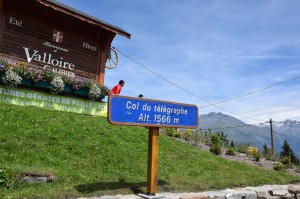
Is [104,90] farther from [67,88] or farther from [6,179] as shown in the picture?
[6,179]

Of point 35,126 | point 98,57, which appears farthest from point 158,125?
point 98,57

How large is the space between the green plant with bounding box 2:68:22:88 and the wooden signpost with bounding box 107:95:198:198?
9395mm

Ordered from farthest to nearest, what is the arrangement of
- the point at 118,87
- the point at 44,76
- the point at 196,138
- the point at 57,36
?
the point at 196,138, the point at 57,36, the point at 44,76, the point at 118,87

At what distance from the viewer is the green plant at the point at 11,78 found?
14.4 meters

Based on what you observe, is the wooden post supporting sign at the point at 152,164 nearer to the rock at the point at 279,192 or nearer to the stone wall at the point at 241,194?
the stone wall at the point at 241,194

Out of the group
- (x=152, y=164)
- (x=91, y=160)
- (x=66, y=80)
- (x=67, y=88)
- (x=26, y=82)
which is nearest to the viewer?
(x=152, y=164)

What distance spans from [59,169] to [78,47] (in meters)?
12.8

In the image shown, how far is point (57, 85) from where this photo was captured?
16203 millimetres

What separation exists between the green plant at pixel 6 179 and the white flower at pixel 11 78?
26.6 ft

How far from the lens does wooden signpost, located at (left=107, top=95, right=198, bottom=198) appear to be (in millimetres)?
7094

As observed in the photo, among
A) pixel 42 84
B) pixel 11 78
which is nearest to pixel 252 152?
pixel 42 84

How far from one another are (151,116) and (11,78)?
31.5ft

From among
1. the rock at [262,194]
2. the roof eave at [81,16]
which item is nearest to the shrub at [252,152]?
the rock at [262,194]

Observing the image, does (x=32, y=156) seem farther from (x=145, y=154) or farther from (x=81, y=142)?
(x=145, y=154)
